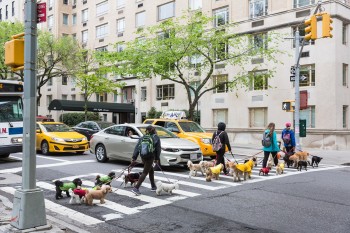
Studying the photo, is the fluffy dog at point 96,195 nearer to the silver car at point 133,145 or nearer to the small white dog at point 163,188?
the small white dog at point 163,188

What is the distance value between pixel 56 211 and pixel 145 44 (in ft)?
58.9

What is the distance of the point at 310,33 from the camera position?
50.7 feet

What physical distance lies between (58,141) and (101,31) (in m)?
31.0

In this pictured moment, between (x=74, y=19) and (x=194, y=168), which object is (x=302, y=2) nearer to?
(x=194, y=168)

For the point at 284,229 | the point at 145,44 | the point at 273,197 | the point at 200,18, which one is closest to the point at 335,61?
the point at 200,18

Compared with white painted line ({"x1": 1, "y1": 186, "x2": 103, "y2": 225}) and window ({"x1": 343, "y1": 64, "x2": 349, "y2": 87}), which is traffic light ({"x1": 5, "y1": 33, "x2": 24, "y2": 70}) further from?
window ({"x1": 343, "y1": 64, "x2": 349, "y2": 87})

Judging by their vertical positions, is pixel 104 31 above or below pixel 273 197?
above

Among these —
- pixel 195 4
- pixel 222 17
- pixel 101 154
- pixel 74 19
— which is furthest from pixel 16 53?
pixel 74 19

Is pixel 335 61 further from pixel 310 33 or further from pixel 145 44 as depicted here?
pixel 145 44

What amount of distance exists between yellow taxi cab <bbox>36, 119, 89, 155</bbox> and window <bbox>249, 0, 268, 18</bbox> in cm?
1815

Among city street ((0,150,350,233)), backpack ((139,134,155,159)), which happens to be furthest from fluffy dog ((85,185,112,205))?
backpack ((139,134,155,159))

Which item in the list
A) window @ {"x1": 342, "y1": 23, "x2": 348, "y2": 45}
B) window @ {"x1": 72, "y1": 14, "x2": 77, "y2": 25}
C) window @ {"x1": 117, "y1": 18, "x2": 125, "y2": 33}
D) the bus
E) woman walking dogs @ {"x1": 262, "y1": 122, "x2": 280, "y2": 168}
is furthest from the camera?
window @ {"x1": 72, "y1": 14, "x2": 77, "y2": 25}

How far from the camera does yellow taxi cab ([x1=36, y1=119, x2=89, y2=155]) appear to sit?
16.7 m

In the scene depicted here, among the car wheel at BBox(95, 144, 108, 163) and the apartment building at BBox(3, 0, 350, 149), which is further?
the apartment building at BBox(3, 0, 350, 149)
